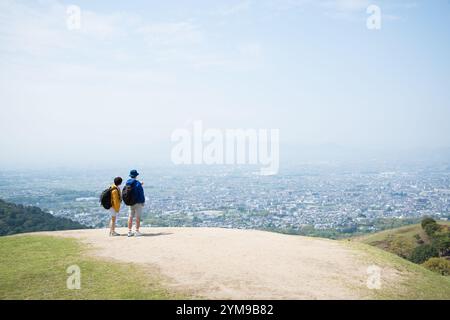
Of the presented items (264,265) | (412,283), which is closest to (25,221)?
(264,265)

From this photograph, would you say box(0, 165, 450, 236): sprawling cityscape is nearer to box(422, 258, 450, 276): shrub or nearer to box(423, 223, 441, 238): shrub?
box(423, 223, 441, 238): shrub

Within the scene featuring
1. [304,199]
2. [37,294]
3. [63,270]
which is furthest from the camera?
[304,199]

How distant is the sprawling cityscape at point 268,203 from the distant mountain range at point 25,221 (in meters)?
15.0

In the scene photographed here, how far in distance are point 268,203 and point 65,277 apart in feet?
311

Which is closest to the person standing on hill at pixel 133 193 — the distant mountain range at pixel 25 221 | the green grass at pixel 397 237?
the distant mountain range at pixel 25 221

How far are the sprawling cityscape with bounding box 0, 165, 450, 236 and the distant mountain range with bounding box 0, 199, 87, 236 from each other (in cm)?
1503

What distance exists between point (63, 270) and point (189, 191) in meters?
110

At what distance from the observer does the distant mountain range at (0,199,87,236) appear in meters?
37.8

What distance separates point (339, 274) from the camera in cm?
1063

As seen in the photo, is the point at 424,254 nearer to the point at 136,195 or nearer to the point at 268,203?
the point at 136,195

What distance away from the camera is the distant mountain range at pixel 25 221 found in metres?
37.8
